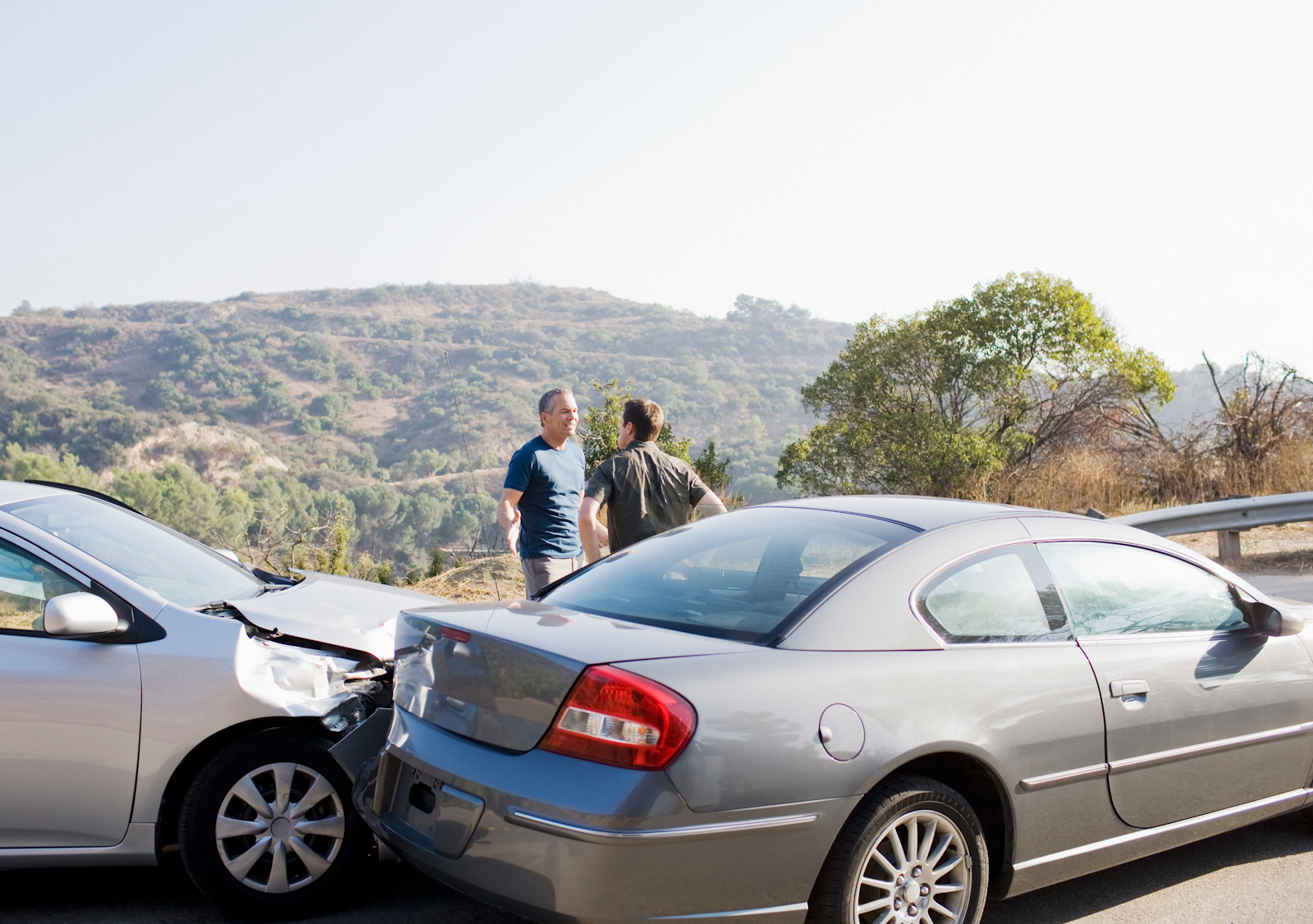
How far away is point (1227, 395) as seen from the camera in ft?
53.6

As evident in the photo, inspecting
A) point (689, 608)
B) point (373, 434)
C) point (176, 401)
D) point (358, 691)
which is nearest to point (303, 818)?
point (358, 691)

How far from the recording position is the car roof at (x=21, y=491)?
3.86 metres

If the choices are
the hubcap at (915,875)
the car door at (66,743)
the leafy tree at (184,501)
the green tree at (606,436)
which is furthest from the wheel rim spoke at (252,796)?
the leafy tree at (184,501)

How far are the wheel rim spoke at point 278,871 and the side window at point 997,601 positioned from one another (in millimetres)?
2225

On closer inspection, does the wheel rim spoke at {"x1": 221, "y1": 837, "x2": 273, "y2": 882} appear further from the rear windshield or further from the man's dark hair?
the man's dark hair

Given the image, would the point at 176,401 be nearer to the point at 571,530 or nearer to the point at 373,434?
the point at 373,434

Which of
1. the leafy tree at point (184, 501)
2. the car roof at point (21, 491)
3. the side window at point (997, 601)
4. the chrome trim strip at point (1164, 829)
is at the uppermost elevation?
Answer: the car roof at point (21, 491)

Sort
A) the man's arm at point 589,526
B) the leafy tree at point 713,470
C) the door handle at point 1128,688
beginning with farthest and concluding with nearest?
the leafy tree at point 713,470 < the man's arm at point 589,526 < the door handle at point 1128,688

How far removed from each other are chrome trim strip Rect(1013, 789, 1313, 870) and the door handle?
0.47m

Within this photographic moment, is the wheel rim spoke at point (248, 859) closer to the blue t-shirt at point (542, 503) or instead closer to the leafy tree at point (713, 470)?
the blue t-shirt at point (542, 503)

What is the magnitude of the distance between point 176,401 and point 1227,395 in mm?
105145

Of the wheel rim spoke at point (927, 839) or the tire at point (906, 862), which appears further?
the wheel rim spoke at point (927, 839)

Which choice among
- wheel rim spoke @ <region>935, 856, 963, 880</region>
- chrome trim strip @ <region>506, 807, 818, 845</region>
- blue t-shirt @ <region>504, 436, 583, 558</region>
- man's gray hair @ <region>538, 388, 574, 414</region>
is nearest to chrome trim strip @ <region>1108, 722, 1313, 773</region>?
wheel rim spoke @ <region>935, 856, 963, 880</region>

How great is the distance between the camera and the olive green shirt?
587cm
